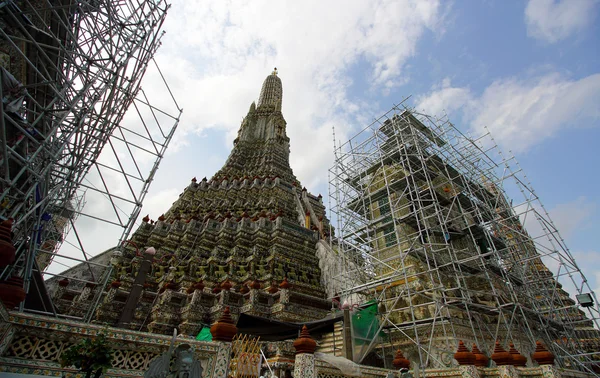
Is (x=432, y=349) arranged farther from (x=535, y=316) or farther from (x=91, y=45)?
(x=91, y=45)

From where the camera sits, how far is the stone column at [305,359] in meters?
6.01

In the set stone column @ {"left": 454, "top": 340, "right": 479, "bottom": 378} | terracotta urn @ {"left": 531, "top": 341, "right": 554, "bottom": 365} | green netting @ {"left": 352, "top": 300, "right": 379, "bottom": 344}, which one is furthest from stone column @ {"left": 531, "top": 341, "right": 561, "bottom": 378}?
green netting @ {"left": 352, "top": 300, "right": 379, "bottom": 344}

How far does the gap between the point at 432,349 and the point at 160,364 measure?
8839 millimetres

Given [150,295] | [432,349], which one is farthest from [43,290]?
[432,349]

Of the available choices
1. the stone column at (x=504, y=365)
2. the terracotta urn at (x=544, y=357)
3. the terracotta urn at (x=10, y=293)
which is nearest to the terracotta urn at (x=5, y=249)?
the terracotta urn at (x=10, y=293)

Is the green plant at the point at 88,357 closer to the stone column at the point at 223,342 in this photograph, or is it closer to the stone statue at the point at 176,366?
the stone statue at the point at 176,366

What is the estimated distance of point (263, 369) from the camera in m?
9.43

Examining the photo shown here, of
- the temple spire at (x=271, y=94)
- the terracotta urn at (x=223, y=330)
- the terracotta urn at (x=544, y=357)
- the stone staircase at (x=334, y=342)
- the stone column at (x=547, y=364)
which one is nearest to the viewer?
the terracotta urn at (x=223, y=330)

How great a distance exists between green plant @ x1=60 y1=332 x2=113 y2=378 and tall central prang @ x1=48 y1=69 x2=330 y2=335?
3619mm

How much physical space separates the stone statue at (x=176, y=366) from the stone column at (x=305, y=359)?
242 centimetres

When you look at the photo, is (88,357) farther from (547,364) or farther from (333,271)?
(333,271)

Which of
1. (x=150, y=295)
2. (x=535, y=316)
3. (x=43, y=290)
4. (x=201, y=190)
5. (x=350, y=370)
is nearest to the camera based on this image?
(x=350, y=370)

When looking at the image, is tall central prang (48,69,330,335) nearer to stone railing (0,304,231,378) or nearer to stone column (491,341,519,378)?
stone railing (0,304,231,378)

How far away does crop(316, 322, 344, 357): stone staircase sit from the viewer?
10.2m
